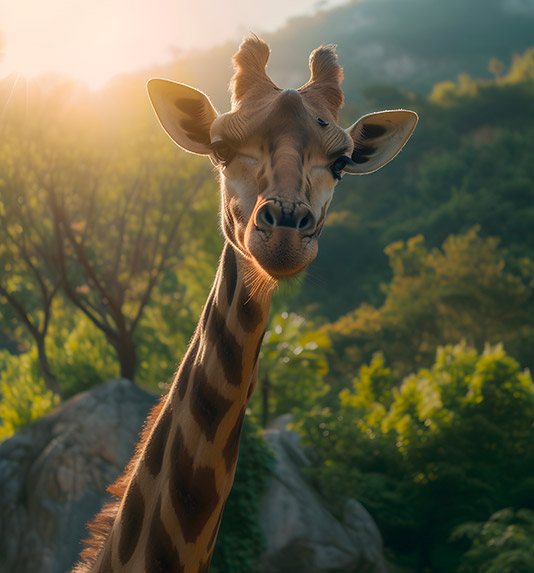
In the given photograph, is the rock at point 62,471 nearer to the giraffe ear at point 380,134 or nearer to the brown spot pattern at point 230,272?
the brown spot pattern at point 230,272

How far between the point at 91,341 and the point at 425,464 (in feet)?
40.4

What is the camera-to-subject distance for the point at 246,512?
12.7m

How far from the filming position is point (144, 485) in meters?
2.75

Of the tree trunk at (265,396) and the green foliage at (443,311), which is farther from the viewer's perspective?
the green foliage at (443,311)

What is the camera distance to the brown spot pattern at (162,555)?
256 centimetres

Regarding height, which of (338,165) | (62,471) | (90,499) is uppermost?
(62,471)

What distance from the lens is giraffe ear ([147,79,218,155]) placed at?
2.97 m

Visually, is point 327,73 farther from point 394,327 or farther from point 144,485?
point 394,327

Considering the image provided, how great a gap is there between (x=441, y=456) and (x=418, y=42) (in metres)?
114

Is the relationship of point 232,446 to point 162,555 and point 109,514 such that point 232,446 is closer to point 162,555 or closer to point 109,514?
point 162,555

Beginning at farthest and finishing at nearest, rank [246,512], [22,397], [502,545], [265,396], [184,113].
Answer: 1. [265,396]
2. [22,397]
3. [246,512]
4. [502,545]
5. [184,113]

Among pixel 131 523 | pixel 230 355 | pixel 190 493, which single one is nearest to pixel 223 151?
pixel 230 355

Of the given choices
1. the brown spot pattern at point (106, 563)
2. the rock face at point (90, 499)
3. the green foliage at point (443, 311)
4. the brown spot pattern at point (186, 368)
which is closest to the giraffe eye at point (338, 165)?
the brown spot pattern at point (186, 368)

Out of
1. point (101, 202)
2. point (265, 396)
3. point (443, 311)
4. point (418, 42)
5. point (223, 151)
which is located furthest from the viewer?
point (418, 42)
